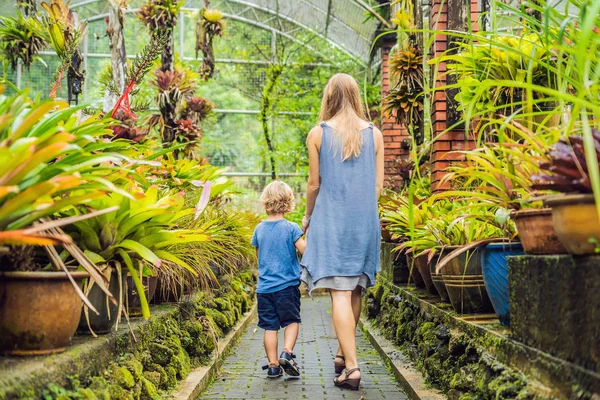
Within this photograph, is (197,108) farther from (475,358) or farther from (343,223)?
(475,358)

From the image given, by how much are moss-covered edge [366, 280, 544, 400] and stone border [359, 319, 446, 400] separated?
50 millimetres

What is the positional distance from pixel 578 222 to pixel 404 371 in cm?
233

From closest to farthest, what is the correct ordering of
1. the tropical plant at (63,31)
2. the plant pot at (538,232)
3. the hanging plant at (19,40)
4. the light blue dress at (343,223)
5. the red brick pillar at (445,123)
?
the plant pot at (538,232) < the light blue dress at (343,223) < the red brick pillar at (445,123) < the tropical plant at (63,31) < the hanging plant at (19,40)

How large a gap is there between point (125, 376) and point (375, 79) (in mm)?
13262

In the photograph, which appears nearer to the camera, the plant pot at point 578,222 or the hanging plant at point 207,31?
the plant pot at point 578,222

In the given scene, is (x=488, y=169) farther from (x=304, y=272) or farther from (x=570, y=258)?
(x=304, y=272)

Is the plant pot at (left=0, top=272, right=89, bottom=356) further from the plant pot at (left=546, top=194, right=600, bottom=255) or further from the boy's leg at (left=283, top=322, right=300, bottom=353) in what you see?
the boy's leg at (left=283, top=322, right=300, bottom=353)

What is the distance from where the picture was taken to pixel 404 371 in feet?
13.9

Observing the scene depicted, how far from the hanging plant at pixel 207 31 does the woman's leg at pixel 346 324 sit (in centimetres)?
803

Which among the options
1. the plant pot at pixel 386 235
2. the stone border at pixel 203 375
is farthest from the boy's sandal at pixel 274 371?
the plant pot at pixel 386 235

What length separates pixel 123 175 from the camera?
291cm

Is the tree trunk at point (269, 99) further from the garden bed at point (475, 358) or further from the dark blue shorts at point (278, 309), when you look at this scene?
the dark blue shorts at point (278, 309)

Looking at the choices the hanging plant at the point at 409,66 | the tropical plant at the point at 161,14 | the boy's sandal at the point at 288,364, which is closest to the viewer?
the boy's sandal at the point at 288,364

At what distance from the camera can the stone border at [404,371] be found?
361cm
